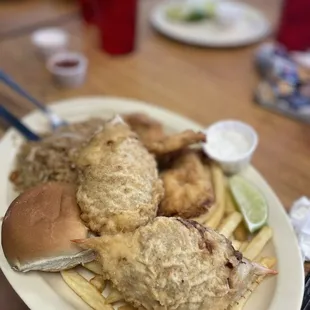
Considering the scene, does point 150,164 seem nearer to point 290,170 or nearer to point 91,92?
point 290,170

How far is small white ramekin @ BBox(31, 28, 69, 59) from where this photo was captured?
9.99ft

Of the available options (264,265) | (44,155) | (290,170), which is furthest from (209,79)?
(264,265)

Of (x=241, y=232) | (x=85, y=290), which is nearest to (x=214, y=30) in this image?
(x=241, y=232)

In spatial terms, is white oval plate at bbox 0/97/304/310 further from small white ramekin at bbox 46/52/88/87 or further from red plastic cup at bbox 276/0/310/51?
red plastic cup at bbox 276/0/310/51

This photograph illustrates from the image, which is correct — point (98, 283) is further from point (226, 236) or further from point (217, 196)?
point (217, 196)

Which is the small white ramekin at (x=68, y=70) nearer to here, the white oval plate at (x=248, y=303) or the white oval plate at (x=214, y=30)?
the white oval plate at (x=248, y=303)

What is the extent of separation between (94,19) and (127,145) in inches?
73.2

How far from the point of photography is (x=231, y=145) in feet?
7.27

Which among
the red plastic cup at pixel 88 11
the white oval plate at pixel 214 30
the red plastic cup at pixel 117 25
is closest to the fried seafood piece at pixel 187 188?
the red plastic cup at pixel 117 25

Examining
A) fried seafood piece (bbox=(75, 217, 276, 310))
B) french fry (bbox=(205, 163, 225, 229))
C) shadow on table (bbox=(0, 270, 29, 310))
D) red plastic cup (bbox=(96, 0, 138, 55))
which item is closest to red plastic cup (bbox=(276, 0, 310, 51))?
red plastic cup (bbox=(96, 0, 138, 55))

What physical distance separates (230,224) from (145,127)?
62cm

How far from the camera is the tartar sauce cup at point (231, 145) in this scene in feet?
6.97

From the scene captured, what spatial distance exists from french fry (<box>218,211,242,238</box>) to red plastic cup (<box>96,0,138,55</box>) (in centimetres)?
160

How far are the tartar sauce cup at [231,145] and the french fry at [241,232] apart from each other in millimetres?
303
